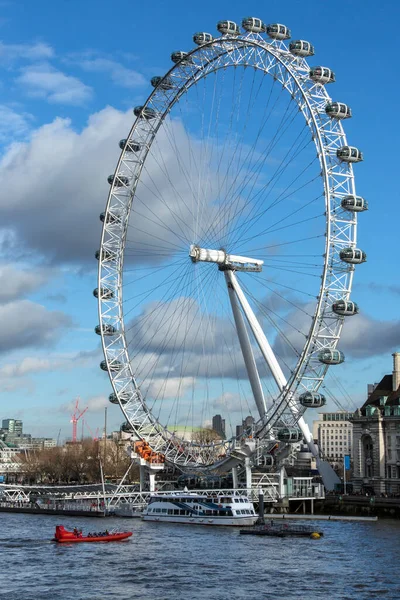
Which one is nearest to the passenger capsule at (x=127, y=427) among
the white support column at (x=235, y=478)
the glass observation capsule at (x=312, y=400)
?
the white support column at (x=235, y=478)

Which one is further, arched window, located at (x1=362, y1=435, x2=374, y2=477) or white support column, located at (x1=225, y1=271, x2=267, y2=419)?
arched window, located at (x1=362, y1=435, x2=374, y2=477)

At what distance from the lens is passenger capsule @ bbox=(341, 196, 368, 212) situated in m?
77.6

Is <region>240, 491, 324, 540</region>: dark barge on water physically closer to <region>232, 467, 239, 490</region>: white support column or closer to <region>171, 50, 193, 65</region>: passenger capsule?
<region>232, 467, 239, 490</region>: white support column

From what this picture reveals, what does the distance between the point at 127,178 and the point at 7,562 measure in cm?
4787

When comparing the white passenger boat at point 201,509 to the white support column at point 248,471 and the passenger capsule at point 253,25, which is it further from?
the passenger capsule at point 253,25

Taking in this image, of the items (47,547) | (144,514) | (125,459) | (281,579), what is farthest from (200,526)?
(125,459)

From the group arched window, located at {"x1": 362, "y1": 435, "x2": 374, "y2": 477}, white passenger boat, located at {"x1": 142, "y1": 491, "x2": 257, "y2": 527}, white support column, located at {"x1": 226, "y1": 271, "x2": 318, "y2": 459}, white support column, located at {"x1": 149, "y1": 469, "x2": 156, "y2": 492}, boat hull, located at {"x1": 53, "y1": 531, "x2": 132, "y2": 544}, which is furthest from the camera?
white support column, located at {"x1": 149, "y1": 469, "x2": 156, "y2": 492}

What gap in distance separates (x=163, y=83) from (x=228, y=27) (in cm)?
1070

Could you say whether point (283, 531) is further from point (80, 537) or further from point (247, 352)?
point (247, 352)

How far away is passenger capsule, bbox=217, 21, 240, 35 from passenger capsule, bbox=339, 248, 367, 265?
21.3 meters

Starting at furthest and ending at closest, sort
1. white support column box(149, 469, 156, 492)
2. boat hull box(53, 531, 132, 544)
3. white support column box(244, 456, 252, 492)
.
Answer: white support column box(149, 469, 156, 492), white support column box(244, 456, 252, 492), boat hull box(53, 531, 132, 544)

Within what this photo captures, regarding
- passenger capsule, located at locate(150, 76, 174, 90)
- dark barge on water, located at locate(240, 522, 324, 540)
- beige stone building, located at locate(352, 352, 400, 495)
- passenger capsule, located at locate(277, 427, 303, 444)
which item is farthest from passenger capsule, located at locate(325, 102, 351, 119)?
beige stone building, located at locate(352, 352, 400, 495)

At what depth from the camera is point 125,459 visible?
182m

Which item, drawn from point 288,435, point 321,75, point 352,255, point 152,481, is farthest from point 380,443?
point 321,75
